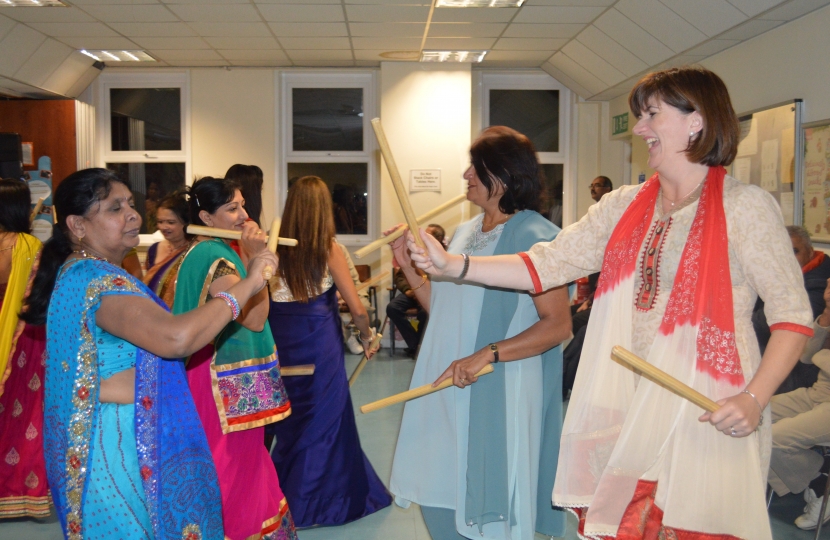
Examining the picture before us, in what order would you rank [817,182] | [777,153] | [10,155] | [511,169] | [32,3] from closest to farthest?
1. [511,169]
2. [817,182]
3. [777,153]
4. [32,3]
5. [10,155]

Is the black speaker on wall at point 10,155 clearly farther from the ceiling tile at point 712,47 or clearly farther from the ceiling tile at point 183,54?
the ceiling tile at point 712,47

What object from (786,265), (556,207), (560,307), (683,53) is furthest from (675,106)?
(556,207)

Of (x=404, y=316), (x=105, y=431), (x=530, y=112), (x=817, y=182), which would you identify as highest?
(x=530, y=112)

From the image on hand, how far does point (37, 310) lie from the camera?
1.86m

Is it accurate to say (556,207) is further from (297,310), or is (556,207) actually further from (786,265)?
(786,265)

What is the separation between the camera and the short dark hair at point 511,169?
2.15 m

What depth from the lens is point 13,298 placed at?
345 cm

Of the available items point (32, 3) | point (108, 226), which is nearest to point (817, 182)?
point (108, 226)

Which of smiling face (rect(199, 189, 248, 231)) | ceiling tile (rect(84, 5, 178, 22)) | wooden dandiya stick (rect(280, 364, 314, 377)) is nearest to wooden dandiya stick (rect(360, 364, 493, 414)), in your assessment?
smiling face (rect(199, 189, 248, 231))

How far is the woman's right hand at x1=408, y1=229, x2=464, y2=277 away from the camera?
1.78 meters

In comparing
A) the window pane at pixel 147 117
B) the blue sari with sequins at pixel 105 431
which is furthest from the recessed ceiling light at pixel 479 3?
the blue sari with sequins at pixel 105 431

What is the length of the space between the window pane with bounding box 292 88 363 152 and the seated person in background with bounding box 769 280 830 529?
602 centimetres

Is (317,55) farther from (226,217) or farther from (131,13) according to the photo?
(226,217)

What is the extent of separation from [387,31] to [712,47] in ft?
9.14
